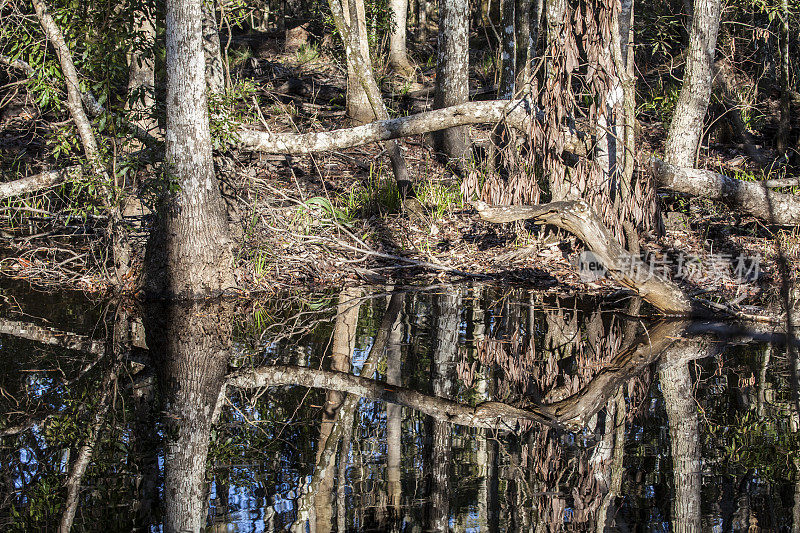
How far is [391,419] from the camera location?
5.13 metres

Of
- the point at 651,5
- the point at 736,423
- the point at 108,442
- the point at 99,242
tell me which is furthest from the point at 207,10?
the point at 651,5

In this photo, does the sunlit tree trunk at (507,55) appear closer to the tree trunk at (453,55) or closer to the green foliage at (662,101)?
the tree trunk at (453,55)

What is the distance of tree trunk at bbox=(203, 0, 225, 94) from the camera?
8422 mm

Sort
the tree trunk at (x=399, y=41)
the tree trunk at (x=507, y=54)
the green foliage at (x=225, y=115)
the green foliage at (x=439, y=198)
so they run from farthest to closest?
the tree trunk at (x=399, y=41) < the tree trunk at (x=507, y=54) < the green foliage at (x=439, y=198) < the green foliage at (x=225, y=115)

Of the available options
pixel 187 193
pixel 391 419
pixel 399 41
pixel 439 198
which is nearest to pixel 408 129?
pixel 439 198

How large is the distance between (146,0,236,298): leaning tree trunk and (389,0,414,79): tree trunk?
9.15m

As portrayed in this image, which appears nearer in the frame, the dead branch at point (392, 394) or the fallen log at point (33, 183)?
the dead branch at point (392, 394)

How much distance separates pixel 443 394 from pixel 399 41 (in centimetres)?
1260

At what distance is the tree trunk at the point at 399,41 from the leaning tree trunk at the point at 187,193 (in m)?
9.15

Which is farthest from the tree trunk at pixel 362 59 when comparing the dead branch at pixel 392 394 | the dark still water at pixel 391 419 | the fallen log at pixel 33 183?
the dead branch at pixel 392 394

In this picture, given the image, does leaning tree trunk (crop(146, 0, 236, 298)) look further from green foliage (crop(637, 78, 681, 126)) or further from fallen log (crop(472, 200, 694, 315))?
green foliage (crop(637, 78, 681, 126))

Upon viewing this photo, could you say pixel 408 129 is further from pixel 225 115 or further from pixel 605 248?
pixel 605 248

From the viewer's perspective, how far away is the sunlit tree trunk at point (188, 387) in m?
4.03

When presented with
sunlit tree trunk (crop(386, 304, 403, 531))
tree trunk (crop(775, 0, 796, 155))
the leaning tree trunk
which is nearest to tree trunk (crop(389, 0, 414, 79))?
tree trunk (crop(775, 0, 796, 155))
